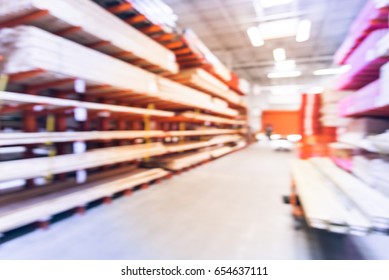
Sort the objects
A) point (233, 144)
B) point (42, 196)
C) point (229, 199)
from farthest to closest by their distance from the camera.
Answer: point (233, 144) → point (229, 199) → point (42, 196)

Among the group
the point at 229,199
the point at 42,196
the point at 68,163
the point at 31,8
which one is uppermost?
the point at 31,8

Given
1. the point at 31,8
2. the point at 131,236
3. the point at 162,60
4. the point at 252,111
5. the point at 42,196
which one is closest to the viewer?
the point at 31,8

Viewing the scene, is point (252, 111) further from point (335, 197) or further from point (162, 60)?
point (335, 197)

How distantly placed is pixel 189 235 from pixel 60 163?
1.52m

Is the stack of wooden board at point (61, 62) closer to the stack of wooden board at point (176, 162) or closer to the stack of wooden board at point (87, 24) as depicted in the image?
the stack of wooden board at point (87, 24)

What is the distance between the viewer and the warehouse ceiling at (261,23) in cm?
641

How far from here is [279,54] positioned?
10.8 meters

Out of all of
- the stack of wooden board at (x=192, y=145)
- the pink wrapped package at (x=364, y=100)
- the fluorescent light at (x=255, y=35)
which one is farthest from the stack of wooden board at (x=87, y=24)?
the fluorescent light at (x=255, y=35)

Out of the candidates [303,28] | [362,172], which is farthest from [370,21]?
[303,28]

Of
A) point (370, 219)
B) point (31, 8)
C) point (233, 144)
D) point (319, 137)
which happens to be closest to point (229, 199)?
point (370, 219)

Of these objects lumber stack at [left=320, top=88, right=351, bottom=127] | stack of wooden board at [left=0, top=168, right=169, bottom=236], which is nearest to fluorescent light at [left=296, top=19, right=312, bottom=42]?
lumber stack at [left=320, top=88, right=351, bottom=127]

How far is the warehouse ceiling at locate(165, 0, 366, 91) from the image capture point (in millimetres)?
6406

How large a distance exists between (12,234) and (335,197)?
116 inches

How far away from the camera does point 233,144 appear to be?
424 inches
